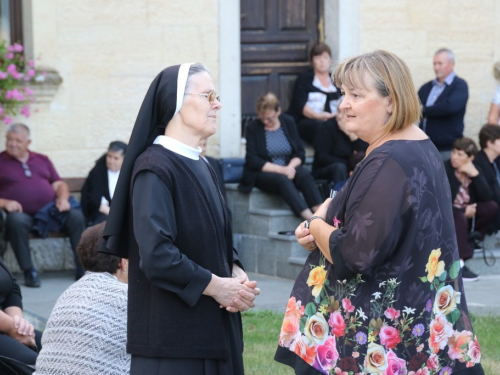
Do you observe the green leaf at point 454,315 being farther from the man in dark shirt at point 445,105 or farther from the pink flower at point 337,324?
the man in dark shirt at point 445,105

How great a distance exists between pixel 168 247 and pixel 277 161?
248 inches

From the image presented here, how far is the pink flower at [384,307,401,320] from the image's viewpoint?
3.43m

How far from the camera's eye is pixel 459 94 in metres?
10.4

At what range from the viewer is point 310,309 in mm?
3639

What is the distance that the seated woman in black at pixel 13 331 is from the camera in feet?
15.6

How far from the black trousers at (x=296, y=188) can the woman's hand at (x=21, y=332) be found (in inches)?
188

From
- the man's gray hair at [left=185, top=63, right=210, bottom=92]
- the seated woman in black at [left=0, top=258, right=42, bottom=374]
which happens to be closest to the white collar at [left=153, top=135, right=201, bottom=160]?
the man's gray hair at [left=185, top=63, right=210, bottom=92]

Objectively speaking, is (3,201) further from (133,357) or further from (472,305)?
(133,357)

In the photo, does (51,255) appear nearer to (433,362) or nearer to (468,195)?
(468,195)

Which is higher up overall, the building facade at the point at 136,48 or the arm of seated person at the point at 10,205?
the building facade at the point at 136,48

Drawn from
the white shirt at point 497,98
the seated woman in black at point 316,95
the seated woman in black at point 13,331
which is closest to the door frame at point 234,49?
the seated woman in black at point 316,95

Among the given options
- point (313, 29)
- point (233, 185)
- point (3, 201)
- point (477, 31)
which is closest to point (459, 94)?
point (477, 31)

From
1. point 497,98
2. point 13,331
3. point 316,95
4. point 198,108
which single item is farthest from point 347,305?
point 497,98

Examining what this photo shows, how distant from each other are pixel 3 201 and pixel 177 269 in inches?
227
